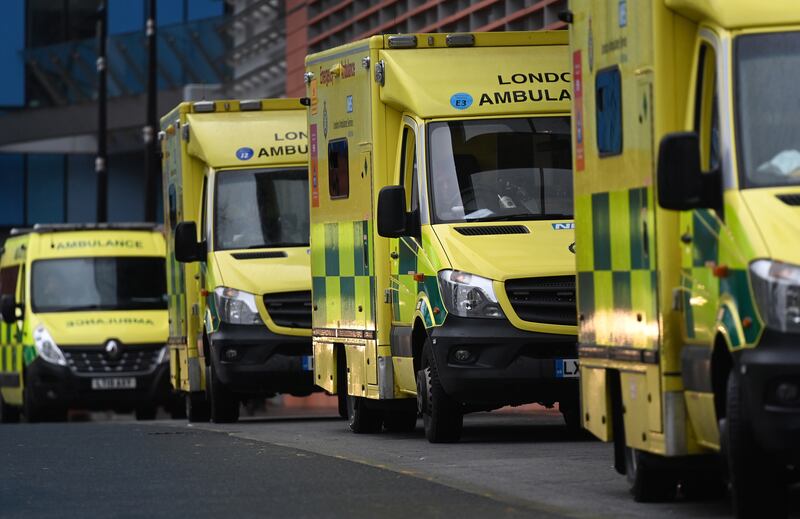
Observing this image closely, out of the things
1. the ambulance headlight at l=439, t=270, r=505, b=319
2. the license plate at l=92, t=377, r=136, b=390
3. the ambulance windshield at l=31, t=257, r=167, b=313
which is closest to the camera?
the ambulance headlight at l=439, t=270, r=505, b=319

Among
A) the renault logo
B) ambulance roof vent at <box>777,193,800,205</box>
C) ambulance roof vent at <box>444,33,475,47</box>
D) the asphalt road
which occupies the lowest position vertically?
the asphalt road

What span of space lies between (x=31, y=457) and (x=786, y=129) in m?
7.74

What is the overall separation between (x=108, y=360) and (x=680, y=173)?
1761cm

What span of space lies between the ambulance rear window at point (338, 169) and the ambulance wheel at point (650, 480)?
6903 mm

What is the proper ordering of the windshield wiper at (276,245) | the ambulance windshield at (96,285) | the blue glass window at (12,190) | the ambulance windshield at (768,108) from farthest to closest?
1. the blue glass window at (12,190)
2. the ambulance windshield at (96,285)
3. the windshield wiper at (276,245)
4. the ambulance windshield at (768,108)

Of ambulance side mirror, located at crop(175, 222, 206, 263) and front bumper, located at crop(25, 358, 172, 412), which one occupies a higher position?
ambulance side mirror, located at crop(175, 222, 206, 263)

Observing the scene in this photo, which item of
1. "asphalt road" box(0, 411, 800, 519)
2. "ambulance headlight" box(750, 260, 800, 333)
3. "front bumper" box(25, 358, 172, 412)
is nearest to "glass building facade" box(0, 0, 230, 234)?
"front bumper" box(25, 358, 172, 412)

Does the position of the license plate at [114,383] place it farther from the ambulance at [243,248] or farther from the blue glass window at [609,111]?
the blue glass window at [609,111]

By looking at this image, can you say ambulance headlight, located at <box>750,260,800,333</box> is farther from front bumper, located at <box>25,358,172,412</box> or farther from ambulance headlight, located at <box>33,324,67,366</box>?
Answer: ambulance headlight, located at <box>33,324,67,366</box>

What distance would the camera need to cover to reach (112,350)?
1035 inches

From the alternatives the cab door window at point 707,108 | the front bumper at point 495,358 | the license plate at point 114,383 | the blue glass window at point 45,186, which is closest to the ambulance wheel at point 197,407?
the license plate at point 114,383

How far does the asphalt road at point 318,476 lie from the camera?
435 inches

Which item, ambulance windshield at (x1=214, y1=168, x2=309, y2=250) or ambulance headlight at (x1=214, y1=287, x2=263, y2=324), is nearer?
ambulance headlight at (x1=214, y1=287, x2=263, y2=324)

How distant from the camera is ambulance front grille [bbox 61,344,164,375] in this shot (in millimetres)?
26219
